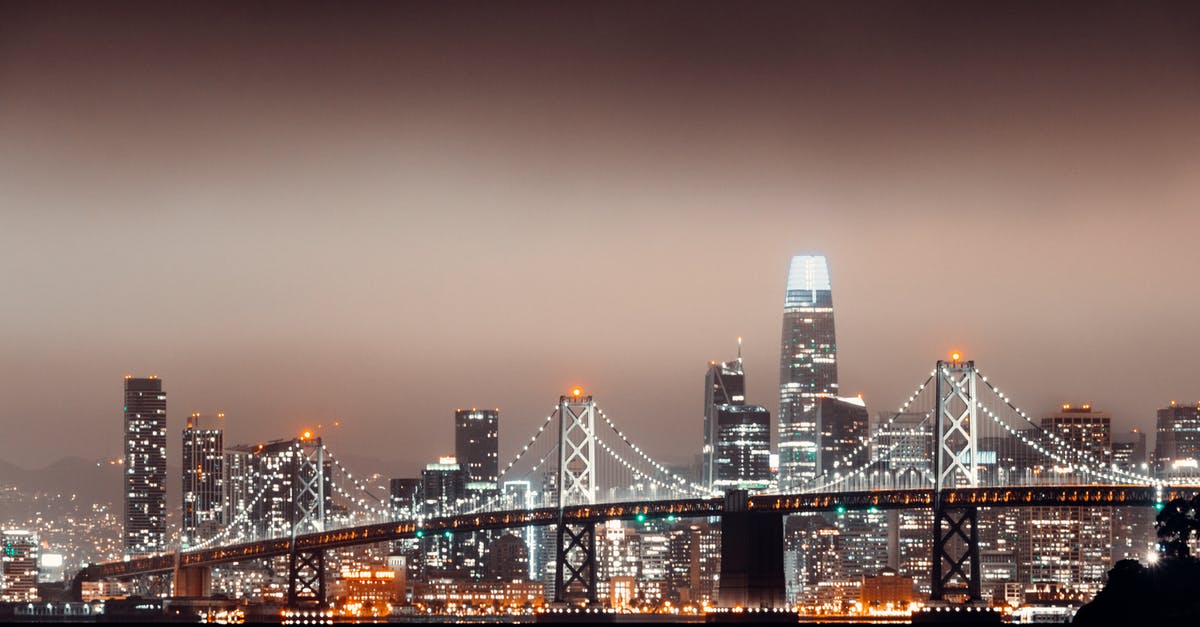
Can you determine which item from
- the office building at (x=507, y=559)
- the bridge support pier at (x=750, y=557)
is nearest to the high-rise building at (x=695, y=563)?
the office building at (x=507, y=559)

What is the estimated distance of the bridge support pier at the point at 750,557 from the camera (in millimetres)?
108000

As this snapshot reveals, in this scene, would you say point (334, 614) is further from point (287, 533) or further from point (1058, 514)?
point (1058, 514)

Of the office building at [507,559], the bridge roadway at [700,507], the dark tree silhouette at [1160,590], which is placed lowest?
the dark tree silhouette at [1160,590]

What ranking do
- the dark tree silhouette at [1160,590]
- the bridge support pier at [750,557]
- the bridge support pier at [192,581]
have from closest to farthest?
the dark tree silhouette at [1160,590], the bridge support pier at [750,557], the bridge support pier at [192,581]

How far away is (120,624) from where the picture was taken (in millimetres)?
119938

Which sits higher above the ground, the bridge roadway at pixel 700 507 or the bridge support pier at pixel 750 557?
the bridge roadway at pixel 700 507

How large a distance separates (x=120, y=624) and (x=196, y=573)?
23188mm

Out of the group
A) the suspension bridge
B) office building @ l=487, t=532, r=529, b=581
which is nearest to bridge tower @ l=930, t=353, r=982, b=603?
the suspension bridge

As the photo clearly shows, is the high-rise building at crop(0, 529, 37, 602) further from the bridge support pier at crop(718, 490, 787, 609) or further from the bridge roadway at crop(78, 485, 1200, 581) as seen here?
the bridge support pier at crop(718, 490, 787, 609)

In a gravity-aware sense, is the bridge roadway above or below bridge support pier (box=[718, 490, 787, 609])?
above

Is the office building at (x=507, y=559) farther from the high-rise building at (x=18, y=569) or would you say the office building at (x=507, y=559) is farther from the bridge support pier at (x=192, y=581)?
the bridge support pier at (x=192, y=581)

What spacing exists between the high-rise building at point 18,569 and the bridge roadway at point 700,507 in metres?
37.3

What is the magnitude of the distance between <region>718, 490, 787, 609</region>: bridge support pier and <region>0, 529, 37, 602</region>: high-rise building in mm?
79452

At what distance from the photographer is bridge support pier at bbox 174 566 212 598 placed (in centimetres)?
14050
